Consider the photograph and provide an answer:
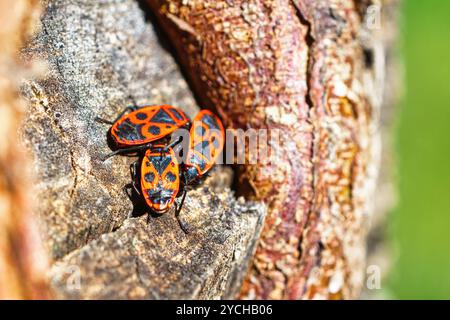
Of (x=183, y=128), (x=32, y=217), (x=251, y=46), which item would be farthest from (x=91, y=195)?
(x=251, y=46)

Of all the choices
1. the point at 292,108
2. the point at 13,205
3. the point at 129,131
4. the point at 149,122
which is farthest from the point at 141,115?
the point at 13,205

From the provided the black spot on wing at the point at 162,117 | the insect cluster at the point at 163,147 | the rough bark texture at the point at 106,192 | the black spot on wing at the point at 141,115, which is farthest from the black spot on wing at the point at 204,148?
the black spot on wing at the point at 141,115

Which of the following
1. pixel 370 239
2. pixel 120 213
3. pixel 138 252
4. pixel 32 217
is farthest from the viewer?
pixel 370 239

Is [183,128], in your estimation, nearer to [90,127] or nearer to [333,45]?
[90,127]

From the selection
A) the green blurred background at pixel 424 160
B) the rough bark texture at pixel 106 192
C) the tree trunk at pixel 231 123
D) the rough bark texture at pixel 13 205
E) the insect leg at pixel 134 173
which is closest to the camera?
the rough bark texture at pixel 13 205

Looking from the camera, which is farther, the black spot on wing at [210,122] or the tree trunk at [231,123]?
the black spot on wing at [210,122]

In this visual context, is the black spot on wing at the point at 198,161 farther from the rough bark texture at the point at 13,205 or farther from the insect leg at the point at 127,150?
the rough bark texture at the point at 13,205

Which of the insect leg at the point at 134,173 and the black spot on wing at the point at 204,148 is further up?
the black spot on wing at the point at 204,148
